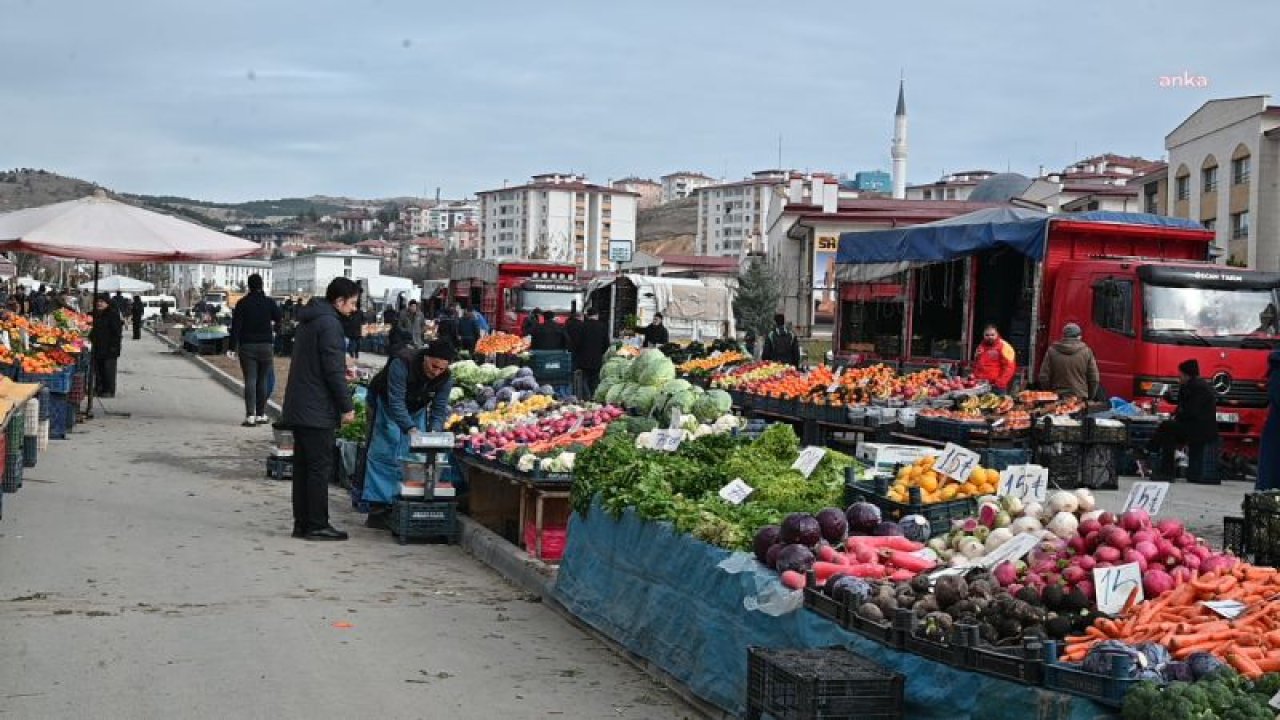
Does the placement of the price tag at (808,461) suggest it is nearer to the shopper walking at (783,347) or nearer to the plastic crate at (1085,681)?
the plastic crate at (1085,681)

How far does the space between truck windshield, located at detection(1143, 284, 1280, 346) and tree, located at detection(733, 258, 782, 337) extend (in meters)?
56.7

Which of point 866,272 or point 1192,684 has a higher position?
point 866,272

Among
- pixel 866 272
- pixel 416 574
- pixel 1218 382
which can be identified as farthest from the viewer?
pixel 866 272

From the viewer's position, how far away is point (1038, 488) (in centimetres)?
780

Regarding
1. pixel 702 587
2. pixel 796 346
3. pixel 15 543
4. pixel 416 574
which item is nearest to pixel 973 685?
pixel 702 587

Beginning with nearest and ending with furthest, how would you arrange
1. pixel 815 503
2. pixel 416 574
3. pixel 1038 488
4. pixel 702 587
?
pixel 702 587 < pixel 1038 488 < pixel 815 503 < pixel 416 574

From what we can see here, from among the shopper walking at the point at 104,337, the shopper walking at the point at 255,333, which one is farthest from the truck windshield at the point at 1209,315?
the shopper walking at the point at 104,337

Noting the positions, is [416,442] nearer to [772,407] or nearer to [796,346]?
[772,407]

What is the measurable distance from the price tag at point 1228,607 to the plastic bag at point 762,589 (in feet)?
5.74

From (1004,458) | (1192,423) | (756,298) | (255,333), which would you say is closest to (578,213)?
(756,298)

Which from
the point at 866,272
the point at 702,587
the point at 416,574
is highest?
the point at 866,272

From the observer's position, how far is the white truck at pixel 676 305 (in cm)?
3928

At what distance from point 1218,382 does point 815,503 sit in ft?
36.4

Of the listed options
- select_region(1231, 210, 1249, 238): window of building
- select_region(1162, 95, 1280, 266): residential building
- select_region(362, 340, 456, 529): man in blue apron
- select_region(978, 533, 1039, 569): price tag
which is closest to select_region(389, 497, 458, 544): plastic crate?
select_region(362, 340, 456, 529): man in blue apron
